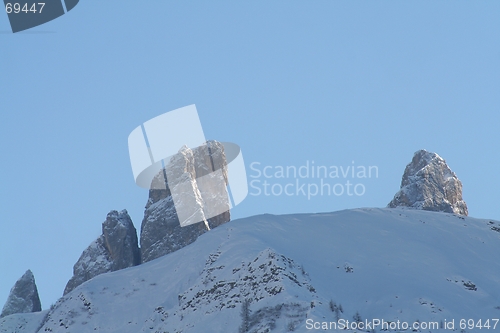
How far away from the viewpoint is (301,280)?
49688 millimetres

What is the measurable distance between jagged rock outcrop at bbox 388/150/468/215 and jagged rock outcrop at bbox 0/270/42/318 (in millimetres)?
45686

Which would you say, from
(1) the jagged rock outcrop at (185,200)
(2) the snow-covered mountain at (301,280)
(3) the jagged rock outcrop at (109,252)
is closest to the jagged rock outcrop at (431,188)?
(1) the jagged rock outcrop at (185,200)

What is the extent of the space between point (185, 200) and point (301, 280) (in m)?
41.8

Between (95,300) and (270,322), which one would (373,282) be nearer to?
(270,322)

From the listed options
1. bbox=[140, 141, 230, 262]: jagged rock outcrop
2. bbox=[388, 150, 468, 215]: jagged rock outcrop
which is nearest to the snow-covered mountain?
bbox=[388, 150, 468, 215]: jagged rock outcrop

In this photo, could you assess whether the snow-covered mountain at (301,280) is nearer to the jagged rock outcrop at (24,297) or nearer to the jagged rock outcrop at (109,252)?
the jagged rock outcrop at (109,252)

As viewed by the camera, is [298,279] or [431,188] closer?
[298,279]

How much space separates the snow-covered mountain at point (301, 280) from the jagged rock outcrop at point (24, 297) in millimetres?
28936

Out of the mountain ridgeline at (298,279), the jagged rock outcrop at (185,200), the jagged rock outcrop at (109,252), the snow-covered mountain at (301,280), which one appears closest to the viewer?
the snow-covered mountain at (301,280)

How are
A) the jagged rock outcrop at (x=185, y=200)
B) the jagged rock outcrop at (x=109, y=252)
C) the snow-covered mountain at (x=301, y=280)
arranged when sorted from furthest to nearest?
1. the jagged rock outcrop at (x=109, y=252)
2. the jagged rock outcrop at (x=185, y=200)
3. the snow-covered mountain at (x=301, y=280)

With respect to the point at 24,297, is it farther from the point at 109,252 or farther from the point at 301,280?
the point at 301,280

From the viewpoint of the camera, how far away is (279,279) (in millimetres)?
48438

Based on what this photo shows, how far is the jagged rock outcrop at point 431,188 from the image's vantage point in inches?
3594

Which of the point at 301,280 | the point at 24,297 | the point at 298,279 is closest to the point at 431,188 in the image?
the point at 301,280
